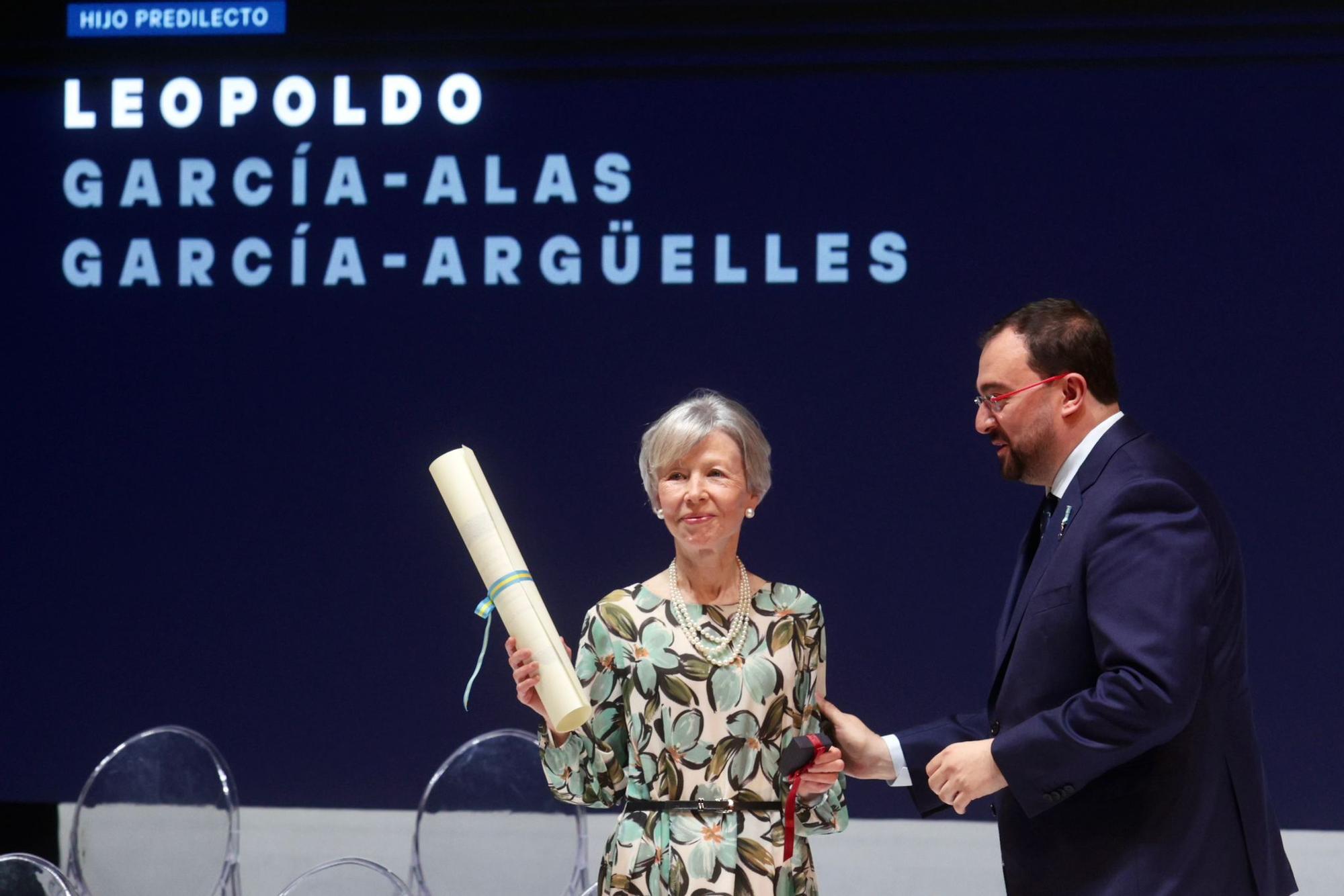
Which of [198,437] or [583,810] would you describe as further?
[198,437]

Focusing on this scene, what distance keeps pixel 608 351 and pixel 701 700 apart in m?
2.35

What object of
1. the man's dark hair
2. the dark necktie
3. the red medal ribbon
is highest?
the man's dark hair

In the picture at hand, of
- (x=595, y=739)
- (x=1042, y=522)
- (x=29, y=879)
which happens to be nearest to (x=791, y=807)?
(x=595, y=739)

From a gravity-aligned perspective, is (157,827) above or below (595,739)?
below

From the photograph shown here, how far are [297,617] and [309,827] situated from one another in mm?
658

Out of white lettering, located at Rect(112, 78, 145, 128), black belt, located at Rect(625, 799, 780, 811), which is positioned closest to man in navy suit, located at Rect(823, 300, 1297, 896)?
black belt, located at Rect(625, 799, 780, 811)

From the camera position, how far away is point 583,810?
3.52m

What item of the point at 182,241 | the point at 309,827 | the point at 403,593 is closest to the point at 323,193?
the point at 182,241

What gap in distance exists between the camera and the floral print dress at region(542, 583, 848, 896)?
2180mm

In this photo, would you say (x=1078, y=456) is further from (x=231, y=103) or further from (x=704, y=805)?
(x=231, y=103)

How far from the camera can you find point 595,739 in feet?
7.41

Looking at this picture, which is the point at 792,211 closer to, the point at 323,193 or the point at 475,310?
the point at 475,310

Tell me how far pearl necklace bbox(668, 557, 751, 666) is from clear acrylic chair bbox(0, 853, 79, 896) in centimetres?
155

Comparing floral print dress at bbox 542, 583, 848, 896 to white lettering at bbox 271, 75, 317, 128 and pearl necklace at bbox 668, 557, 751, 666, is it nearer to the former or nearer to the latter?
pearl necklace at bbox 668, 557, 751, 666
